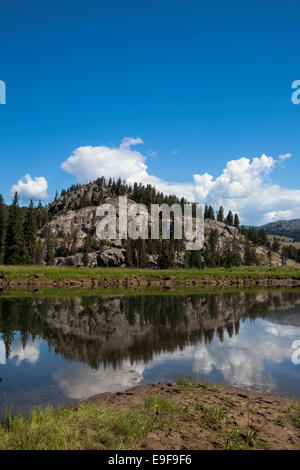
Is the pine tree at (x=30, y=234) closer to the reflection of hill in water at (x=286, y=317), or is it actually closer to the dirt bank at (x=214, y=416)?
the reflection of hill in water at (x=286, y=317)

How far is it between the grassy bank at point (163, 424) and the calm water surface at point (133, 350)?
2.95 m

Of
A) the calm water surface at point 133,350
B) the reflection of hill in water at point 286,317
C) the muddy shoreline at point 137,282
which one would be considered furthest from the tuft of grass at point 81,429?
the muddy shoreline at point 137,282

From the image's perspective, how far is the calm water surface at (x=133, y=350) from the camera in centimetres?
1596

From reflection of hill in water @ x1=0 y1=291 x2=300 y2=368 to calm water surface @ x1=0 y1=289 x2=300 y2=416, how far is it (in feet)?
0.29

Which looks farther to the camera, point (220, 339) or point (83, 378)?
point (220, 339)

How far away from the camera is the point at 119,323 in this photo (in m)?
34.2

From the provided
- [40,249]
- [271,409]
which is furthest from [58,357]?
[40,249]

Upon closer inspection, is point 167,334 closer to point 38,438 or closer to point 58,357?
point 58,357

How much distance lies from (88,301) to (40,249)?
105237mm

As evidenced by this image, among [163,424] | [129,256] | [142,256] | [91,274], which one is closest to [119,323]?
[163,424]

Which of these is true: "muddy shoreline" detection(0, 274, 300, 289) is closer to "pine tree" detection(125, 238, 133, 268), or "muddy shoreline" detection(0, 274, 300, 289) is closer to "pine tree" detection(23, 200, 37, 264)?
"pine tree" detection(23, 200, 37, 264)

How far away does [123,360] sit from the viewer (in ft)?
66.4

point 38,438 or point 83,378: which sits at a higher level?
point 38,438

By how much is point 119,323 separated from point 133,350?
11678 mm
